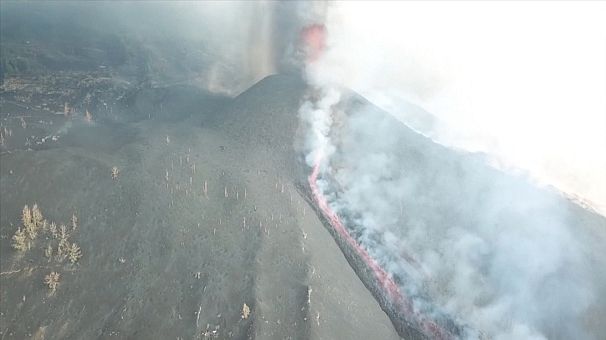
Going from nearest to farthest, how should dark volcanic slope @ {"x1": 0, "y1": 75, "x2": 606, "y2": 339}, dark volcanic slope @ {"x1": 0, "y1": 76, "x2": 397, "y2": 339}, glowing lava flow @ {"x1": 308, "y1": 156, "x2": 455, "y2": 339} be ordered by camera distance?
dark volcanic slope @ {"x1": 0, "y1": 76, "x2": 397, "y2": 339} < dark volcanic slope @ {"x1": 0, "y1": 75, "x2": 606, "y2": 339} < glowing lava flow @ {"x1": 308, "y1": 156, "x2": 455, "y2": 339}

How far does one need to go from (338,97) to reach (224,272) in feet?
129

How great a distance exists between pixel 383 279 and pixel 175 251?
2000cm

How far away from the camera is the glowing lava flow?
49781 mm

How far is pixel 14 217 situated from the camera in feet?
167

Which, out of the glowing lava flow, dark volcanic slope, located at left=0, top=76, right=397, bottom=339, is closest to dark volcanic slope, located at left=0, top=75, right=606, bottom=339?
dark volcanic slope, located at left=0, top=76, right=397, bottom=339

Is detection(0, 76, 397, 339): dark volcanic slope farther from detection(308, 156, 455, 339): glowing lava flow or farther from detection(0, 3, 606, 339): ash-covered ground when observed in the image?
detection(308, 156, 455, 339): glowing lava flow

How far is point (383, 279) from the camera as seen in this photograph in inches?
2111

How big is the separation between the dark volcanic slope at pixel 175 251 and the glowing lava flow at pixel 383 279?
2716mm

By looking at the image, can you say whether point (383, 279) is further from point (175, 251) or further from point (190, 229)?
point (175, 251)

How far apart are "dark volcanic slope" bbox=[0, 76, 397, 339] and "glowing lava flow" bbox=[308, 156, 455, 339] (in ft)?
8.91

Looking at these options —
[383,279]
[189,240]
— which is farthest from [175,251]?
[383,279]

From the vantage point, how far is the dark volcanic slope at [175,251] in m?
42.5

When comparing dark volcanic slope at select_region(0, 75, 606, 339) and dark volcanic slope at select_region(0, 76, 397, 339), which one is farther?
dark volcanic slope at select_region(0, 75, 606, 339)

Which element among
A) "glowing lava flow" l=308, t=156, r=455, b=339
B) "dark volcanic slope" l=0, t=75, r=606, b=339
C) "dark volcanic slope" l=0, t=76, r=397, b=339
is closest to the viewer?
"dark volcanic slope" l=0, t=76, r=397, b=339
